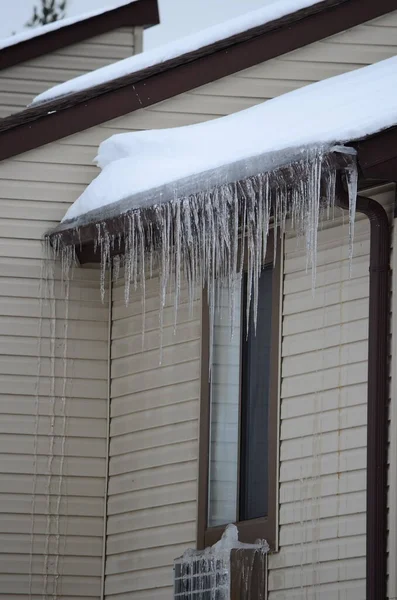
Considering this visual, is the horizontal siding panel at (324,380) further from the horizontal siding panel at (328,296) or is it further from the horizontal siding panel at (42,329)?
the horizontal siding panel at (42,329)

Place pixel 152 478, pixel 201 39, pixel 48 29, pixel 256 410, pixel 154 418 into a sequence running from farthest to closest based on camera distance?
pixel 48 29
pixel 201 39
pixel 154 418
pixel 152 478
pixel 256 410

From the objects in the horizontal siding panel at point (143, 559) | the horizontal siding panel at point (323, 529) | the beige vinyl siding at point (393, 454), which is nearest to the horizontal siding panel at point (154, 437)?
the horizontal siding panel at point (143, 559)

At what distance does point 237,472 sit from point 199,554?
63 centimetres

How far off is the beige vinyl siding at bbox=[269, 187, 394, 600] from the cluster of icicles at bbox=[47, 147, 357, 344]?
260mm

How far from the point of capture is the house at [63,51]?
14.6m

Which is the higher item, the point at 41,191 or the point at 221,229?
the point at 41,191

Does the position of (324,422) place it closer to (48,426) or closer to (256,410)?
(256,410)

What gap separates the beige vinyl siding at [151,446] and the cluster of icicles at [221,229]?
9.5 inches

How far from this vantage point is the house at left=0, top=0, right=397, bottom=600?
8.21m

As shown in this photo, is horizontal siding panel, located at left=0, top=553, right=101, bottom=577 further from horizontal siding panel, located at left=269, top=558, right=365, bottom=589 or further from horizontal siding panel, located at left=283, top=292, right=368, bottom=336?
horizontal siding panel, located at left=283, top=292, right=368, bottom=336

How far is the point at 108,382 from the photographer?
10586 millimetres

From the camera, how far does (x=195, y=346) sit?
9852mm

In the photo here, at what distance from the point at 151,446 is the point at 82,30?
21.0ft

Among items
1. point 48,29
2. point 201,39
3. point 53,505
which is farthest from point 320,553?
point 48,29
